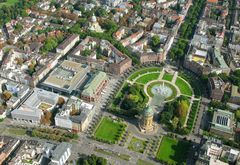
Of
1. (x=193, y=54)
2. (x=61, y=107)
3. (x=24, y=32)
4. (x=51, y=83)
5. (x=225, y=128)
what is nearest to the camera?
(x=225, y=128)

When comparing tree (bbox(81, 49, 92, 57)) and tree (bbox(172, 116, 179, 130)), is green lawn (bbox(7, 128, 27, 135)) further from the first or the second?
tree (bbox(172, 116, 179, 130))

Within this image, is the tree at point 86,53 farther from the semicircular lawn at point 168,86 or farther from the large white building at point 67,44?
the semicircular lawn at point 168,86

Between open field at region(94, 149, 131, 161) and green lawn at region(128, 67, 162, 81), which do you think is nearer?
open field at region(94, 149, 131, 161)

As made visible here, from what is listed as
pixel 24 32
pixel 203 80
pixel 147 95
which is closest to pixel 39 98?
pixel 147 95

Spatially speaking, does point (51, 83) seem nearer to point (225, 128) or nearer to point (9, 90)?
point (9, 90)

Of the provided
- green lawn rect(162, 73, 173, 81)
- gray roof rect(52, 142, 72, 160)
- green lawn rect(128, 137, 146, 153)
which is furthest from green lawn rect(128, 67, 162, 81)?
gray roof rect(52, 142, 72, 160)

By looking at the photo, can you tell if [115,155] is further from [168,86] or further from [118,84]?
[168,86]
